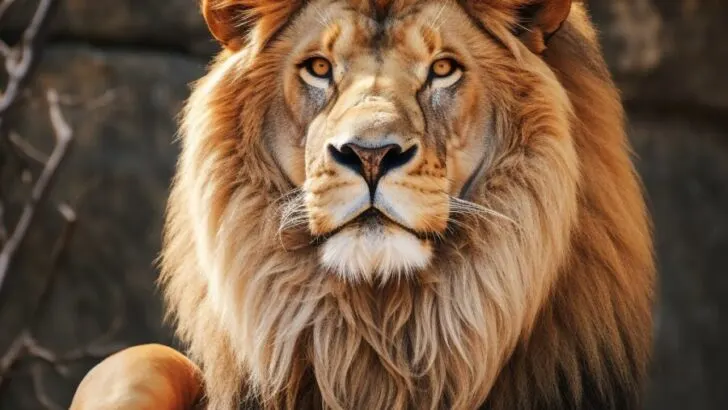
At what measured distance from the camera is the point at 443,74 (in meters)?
3.66

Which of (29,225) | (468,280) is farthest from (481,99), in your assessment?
(29,225)

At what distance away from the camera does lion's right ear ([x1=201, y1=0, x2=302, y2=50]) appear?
3805mm

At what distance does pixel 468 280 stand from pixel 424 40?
2.14 ft

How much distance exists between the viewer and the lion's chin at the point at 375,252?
3.39 metres

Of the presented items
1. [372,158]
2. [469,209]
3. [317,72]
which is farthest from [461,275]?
[317,72]

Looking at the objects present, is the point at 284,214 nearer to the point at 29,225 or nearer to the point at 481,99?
the point at 481,99

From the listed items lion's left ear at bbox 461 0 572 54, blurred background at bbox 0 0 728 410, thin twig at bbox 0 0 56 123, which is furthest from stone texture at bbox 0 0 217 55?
lion's left ear at bbox 461 0 572 54

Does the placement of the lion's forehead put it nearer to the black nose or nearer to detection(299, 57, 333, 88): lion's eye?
detection(299, 57, 333, 88): lion's eye

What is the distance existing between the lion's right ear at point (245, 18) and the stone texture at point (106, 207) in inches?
127

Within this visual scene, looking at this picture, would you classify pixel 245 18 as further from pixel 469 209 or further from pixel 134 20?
pixel 134 20

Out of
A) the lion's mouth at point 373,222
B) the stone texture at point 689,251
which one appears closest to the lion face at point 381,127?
the lion's mouth at point 373,222

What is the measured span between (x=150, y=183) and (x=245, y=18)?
11.1ft

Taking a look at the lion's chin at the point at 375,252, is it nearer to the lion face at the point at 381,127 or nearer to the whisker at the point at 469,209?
the lion face at the point at 381,127

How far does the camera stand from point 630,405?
12.5 feet
